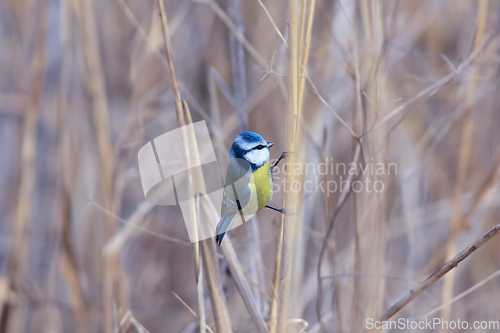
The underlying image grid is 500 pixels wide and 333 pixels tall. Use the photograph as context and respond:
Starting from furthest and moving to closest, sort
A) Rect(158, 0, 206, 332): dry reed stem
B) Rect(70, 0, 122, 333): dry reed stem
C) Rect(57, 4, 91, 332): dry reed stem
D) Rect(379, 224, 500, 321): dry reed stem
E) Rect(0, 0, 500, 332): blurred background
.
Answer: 1. Rect(57, 4, 91, 332): dry reed stem
2. Rect(70, 0, 122, 333): dry reed stem
3. Rect(0, 0, 500, 332): blurred background
4. Rect(158, 0, 206, 332): dry reed stem
5. Rect(379, 224, 500, 321): dry reed stem

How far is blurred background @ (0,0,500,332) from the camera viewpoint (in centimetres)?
83

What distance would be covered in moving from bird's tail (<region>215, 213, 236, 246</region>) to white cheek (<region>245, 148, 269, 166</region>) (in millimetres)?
95

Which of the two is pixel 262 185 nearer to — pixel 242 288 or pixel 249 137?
pixel 249 137

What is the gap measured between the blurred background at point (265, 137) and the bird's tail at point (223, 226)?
0.58ft

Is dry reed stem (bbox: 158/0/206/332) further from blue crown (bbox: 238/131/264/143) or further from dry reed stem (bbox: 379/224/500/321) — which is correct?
dry reed stem (bbox: 379/224/500/321)

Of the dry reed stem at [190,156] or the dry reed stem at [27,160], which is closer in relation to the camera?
the dry reed stem at [190,156]

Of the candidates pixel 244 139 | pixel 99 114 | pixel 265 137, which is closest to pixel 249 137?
pixel 244 139

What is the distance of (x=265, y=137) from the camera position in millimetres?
1300

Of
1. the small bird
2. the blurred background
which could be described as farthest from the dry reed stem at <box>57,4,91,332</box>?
the small bird

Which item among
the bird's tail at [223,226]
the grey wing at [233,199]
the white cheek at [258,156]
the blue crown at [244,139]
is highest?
the blue crown at [244,139]

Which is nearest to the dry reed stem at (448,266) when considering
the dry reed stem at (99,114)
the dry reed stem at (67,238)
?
the dry reed stem at (99,114)

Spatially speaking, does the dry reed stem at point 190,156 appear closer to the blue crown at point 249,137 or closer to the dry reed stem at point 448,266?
the blue crown at point 249,137

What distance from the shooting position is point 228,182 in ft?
1.83

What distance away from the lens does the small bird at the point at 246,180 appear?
0.53 metres
